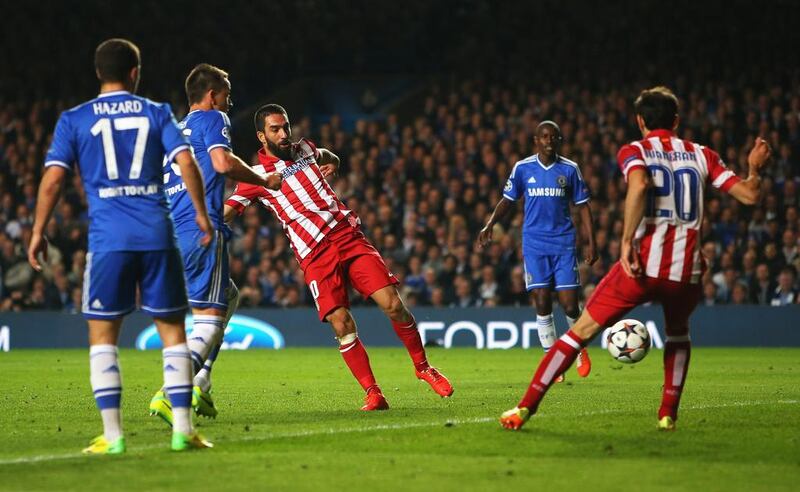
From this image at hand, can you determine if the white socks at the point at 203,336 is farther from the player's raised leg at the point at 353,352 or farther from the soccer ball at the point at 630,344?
the soccer ball at the point at 630,344

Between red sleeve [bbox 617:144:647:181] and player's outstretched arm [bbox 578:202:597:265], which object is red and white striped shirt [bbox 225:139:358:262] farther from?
player's outstretched arm [bbox 578:202:597:265]

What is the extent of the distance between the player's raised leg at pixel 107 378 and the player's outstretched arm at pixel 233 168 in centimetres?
147

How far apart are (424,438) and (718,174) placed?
238 cm

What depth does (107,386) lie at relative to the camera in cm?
691

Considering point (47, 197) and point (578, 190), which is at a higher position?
point (47, 197)

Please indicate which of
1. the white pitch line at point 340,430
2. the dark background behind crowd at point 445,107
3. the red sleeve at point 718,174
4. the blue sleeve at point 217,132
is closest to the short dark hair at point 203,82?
the blue sleeve at point 217,132

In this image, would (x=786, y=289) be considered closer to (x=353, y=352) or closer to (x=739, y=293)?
(x=739, y=293)

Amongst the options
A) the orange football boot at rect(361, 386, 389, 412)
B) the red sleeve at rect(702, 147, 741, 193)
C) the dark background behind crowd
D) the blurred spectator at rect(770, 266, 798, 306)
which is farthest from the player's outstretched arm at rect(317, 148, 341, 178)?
the blurred spectator at rect(770, 266, 798, 306)

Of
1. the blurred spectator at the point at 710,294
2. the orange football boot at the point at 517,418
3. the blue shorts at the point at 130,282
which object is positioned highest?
the blue shorts at the point at 130,282

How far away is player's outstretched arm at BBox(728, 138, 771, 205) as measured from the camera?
758cm

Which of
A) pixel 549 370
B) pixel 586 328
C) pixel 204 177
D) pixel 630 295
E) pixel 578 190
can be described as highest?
pixel 204 177

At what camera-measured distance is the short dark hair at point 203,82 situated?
898 centimetres

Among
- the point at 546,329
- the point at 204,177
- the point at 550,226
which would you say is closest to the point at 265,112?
the point at 204,177

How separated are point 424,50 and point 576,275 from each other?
18.1 metres
